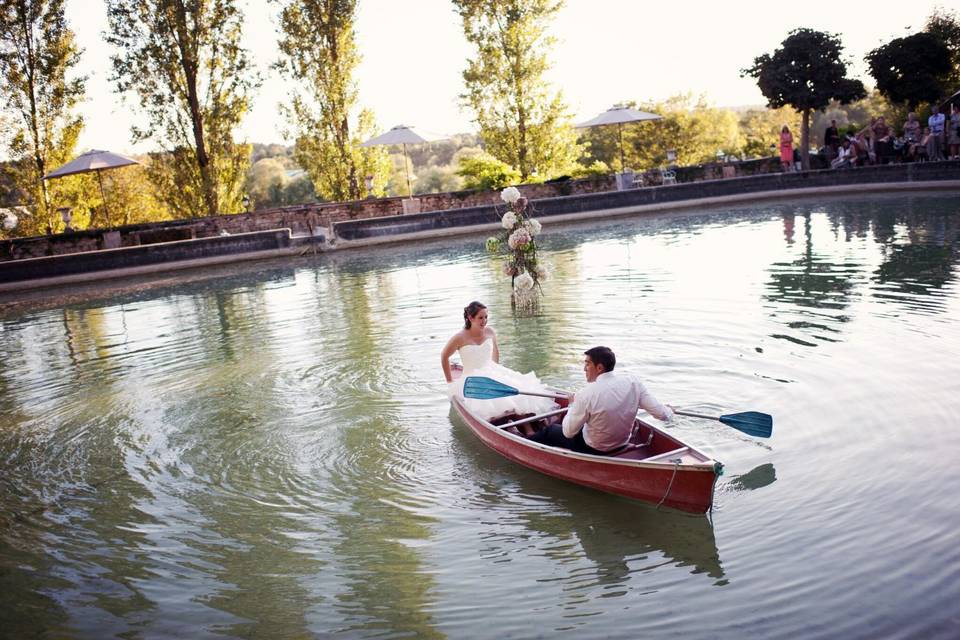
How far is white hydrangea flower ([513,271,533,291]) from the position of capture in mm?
11805

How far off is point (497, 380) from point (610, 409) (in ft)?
5.83

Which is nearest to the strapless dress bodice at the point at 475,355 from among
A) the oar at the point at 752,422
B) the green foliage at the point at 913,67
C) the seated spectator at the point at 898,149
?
the oar at the point at 752,422

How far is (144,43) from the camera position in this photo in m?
28.2

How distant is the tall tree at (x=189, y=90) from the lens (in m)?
28.1

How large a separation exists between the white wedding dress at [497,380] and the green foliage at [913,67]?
21.5 m

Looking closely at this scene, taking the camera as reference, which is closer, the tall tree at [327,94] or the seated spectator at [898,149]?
the seated spectator at [898,149]

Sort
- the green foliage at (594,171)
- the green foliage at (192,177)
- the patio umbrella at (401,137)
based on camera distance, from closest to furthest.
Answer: the patio umbrella at (401,137) < the green foliage at (192,177) < the green foliage at (594,171)

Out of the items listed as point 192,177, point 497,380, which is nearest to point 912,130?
point 497,380

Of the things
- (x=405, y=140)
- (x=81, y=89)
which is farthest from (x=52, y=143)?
(x=405, y=140)

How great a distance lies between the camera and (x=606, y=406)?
5.96 m

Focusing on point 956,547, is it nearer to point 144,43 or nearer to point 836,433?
point 836,433

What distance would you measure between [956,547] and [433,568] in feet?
10.3

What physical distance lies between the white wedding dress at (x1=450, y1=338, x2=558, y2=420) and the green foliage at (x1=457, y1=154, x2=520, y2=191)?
1985 cm

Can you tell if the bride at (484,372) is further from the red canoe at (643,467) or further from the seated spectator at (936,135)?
the seated spectator at (936,135)
